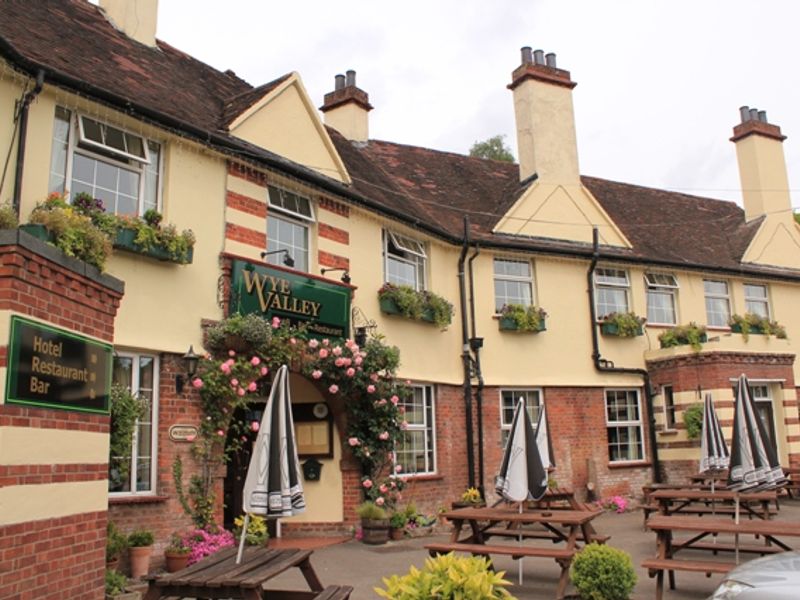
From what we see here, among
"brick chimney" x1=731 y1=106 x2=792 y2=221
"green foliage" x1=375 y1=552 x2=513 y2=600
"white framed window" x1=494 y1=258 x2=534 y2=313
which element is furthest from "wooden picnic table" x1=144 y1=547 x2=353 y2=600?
"brick chimney" x1=731 y1=106 x2=792 y2=221

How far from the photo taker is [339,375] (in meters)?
12.2

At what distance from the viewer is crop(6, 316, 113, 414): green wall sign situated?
5.01 m

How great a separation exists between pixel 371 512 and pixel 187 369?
4036 mm

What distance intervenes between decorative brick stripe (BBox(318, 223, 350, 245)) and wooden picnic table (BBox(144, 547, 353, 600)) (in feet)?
23.0

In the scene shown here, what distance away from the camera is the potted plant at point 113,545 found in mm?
8259

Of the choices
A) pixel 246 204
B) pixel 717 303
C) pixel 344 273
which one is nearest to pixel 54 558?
pixel 246 204

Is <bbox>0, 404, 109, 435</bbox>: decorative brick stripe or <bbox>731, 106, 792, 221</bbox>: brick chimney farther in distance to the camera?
<bbox>731, 106, 792, 221</bbox>: brick chimney

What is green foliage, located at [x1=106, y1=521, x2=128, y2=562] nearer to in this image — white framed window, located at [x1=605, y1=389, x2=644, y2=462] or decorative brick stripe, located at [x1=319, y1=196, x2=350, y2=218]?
decorative brick stripe, located at [x1=319, y1=196, x2=350, y2=218]

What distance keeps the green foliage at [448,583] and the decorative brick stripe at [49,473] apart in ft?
8.34

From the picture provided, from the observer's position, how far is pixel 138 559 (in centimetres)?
876

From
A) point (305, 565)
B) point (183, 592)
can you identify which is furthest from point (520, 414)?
point (183, 592)

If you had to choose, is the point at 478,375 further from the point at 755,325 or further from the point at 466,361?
the point at 755,325

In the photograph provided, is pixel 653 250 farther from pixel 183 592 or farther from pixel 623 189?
pixel 183 592

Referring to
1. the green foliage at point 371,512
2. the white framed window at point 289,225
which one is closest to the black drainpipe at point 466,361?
the green foliage at point 371,512
